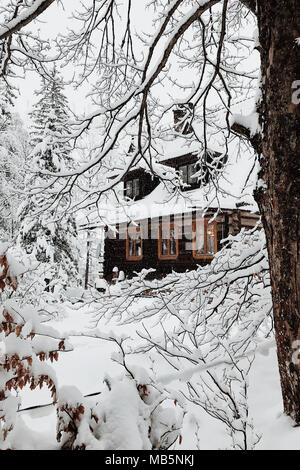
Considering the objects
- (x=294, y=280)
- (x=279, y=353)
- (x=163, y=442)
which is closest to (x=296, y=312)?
(x=294, y=280)

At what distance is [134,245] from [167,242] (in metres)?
2.68

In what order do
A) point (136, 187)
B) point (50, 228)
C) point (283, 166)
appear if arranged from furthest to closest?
point (136, 187)
point (50, 228)
point (283, 166)

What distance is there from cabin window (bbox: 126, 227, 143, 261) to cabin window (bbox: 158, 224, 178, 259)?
1.52 meters

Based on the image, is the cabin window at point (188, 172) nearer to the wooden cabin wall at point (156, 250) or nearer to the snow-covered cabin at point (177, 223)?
the snow-covered cabin at point (177, 223)

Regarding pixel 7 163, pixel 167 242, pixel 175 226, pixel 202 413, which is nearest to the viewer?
pixel 202 413

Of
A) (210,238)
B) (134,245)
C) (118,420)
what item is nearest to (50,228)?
(134,245)

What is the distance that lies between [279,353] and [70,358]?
5.85 meters

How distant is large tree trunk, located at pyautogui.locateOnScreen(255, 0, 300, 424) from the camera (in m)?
2.22

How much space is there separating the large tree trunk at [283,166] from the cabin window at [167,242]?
15.0 metres

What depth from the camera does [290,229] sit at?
7.36ft

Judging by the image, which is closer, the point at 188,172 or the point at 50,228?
the point at 50,228

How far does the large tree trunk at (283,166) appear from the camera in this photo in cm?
222

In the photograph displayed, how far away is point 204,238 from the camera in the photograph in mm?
15891

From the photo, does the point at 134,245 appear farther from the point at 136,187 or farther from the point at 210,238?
the point at 210,238
